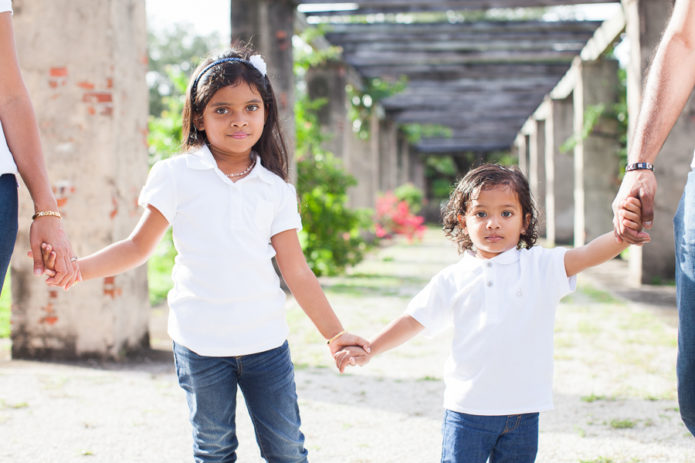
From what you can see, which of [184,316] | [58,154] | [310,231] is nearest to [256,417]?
[184,316]

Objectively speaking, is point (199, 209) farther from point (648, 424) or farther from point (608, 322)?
point (608, 322)

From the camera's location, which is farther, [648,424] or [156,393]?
[156,393]

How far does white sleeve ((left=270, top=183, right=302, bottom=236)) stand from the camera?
238 centimetres

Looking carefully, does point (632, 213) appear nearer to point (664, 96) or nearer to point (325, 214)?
point (664, 96)

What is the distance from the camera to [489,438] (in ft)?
7.14

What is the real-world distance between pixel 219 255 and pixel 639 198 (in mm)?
1247

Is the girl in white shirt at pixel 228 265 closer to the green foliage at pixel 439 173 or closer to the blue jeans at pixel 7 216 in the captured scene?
the blue jeans at pixel 7 216

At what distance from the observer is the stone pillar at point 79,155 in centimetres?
494

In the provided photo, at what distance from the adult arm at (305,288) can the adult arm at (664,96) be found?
915 mm

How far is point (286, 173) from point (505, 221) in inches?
30.3

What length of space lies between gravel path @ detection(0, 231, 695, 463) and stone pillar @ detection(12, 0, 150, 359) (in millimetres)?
229

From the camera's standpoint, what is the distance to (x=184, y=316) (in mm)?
2248

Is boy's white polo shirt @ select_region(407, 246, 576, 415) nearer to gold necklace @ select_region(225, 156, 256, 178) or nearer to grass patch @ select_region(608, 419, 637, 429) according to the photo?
gold necklace @ select_region(225, 156, 256, 178)

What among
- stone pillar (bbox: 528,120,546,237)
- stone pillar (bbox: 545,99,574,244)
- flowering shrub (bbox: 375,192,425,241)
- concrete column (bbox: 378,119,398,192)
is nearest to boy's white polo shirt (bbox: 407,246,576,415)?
flowering shrub (bbox: 375,192,425,241)
